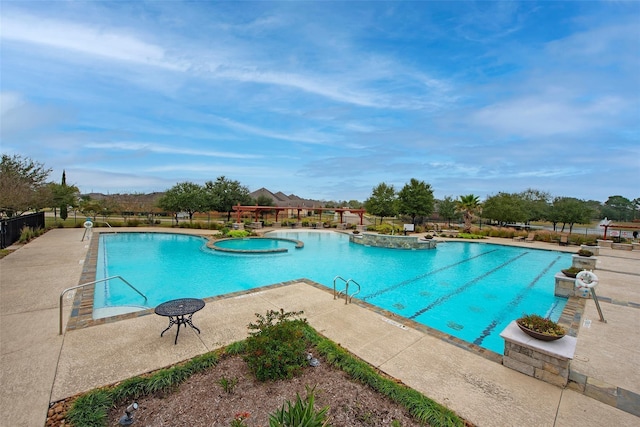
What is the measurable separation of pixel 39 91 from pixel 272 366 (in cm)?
1448

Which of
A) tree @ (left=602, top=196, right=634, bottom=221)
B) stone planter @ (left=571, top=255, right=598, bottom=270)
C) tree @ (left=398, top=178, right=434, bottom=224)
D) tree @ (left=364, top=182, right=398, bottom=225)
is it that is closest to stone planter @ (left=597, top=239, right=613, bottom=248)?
stone planter @ (left=571, top=255, right=598, bottom=270)

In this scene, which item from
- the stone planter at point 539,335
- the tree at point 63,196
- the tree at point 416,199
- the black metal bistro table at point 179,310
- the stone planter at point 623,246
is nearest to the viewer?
the stone planter at point 539,335

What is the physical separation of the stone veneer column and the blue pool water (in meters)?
2.18

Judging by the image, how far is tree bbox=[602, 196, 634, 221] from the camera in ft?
129

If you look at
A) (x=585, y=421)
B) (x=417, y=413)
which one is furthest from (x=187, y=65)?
(x=585, y=421)

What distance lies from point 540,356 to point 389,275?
724 centimetres

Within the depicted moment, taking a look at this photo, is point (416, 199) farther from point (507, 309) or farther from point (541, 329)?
point (541, 329)

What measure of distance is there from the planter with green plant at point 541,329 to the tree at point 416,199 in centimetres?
2480

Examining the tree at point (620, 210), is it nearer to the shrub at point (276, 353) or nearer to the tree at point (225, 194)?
the tree at point (225, 194)

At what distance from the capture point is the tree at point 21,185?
39.1 feet

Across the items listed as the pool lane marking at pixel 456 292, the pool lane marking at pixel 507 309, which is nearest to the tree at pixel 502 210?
the pool lane marking at pixel 456 292

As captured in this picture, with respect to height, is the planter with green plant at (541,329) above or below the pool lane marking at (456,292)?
above

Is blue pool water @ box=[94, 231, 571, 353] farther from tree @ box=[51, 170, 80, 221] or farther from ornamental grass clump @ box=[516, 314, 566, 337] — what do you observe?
tree @ box=[51, 170, 80, 221]

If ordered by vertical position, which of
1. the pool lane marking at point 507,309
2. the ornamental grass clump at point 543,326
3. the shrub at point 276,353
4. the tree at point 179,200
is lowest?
the pool lane marking at point 507,309
